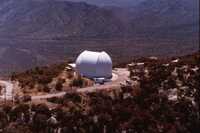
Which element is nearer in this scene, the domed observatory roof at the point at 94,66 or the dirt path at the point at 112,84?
the dirt path at the point at 112,84

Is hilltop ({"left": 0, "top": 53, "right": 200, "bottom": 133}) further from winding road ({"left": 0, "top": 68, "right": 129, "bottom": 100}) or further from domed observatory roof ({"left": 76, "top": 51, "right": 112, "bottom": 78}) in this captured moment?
domed observatory roof ({"left": 76, "top": 51, "right": 112, "bottom": 78})

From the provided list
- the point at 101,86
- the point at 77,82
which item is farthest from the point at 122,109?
the point at 77,82

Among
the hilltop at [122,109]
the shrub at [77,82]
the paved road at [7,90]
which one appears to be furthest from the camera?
the shrub at [77,82]

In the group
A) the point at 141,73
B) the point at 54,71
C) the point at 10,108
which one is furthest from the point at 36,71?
the point at 10,108

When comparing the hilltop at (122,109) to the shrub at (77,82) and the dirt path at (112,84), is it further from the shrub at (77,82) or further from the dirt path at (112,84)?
the shrub at (77,82)

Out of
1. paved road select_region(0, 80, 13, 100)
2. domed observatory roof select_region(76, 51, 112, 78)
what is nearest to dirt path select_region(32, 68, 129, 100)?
domed observatory roof select_region(76, 51, 112, 78)

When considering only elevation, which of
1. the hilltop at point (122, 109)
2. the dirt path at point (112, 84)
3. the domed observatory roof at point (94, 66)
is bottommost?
the hilltop at point (122, 109)

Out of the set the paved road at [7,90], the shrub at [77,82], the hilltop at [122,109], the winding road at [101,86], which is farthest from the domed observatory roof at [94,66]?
the paved road at [7,90]

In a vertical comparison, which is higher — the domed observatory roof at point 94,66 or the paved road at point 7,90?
the domed observatory roof at point 94,66
